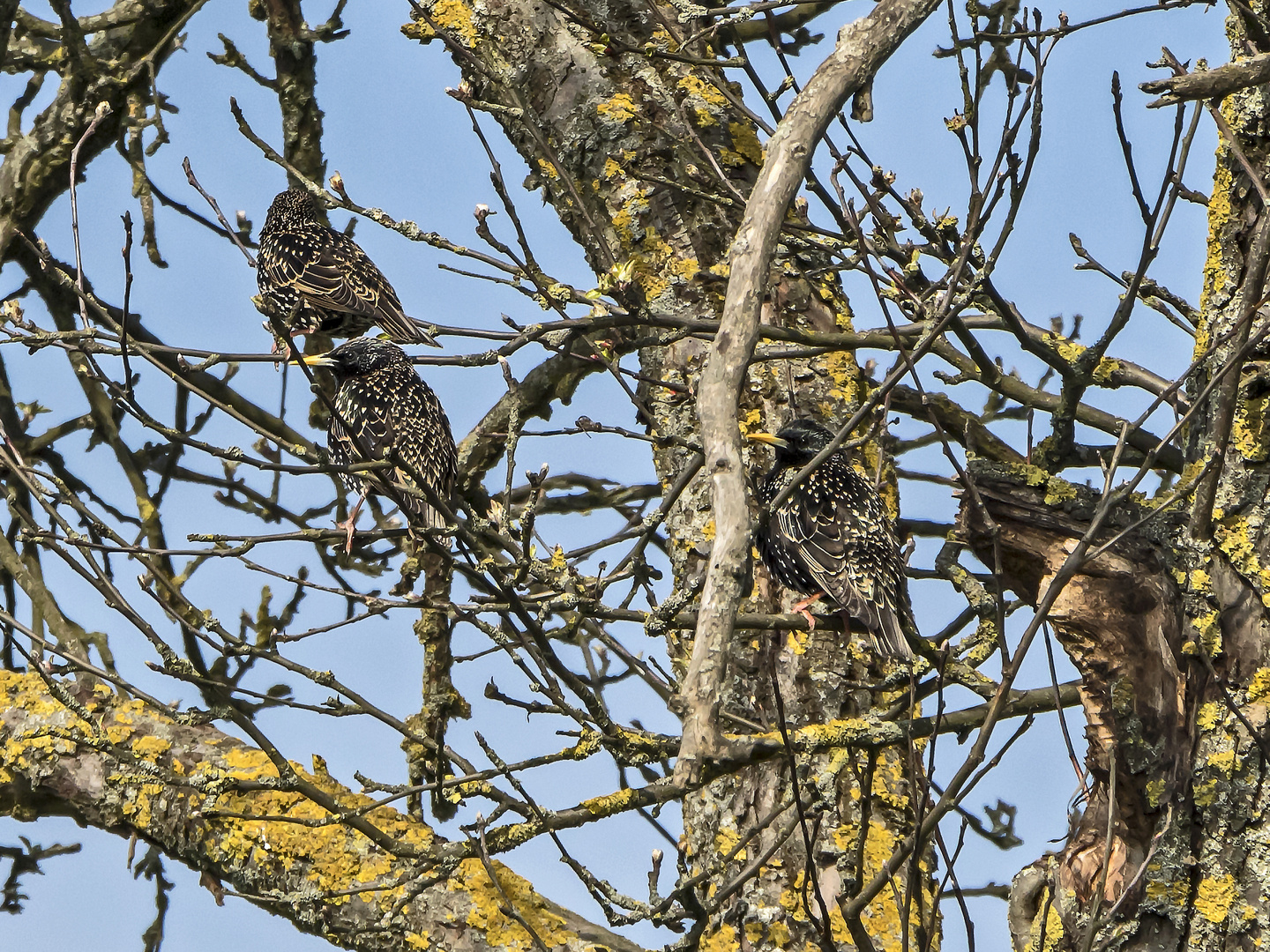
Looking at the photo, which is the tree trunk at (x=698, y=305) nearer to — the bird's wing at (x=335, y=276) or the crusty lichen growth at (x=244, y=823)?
the crusty lichen growth at (x=244, y=823)

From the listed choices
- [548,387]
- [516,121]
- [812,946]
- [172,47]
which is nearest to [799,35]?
[516,121]

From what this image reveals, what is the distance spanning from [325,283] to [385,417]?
4.19 feet

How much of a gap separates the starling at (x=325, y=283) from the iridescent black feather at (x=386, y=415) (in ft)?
0.63

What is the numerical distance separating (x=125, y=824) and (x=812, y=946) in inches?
88.4

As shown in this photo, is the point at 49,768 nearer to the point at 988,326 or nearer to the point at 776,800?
the point at 776,800

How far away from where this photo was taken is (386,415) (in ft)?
19.1

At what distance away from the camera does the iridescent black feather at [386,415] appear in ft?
18.1

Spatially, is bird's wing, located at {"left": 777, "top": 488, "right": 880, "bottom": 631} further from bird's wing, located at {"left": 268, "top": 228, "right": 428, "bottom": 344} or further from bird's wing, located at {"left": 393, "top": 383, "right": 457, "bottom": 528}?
bird's wing, located at {"left": 268, "top": 228, "right": 428, "bottom": 344}

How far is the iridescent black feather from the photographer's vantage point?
5.51m

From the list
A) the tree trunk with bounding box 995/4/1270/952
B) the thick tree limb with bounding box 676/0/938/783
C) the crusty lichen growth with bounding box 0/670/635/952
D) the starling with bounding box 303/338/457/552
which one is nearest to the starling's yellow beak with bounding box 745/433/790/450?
the tree trunk with bounding box 995/4/1270/952

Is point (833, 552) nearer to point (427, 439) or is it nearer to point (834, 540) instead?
point (834, 540)

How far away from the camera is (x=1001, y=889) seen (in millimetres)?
5316

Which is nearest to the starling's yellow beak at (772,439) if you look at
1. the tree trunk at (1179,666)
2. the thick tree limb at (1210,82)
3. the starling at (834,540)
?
the starling at (834,540)

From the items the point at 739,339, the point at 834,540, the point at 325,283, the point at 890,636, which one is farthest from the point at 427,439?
the point at 739,339
